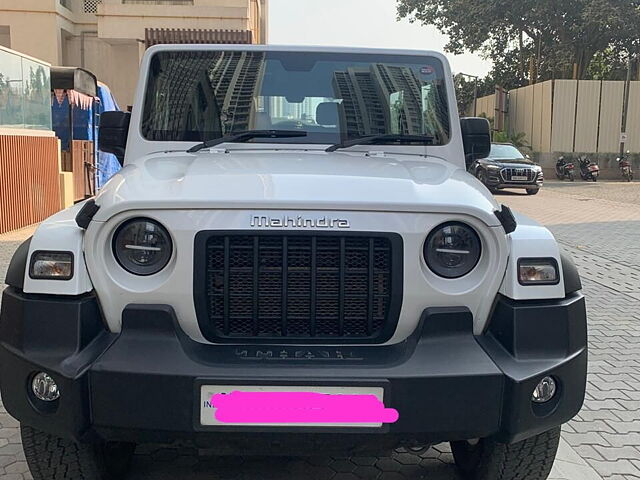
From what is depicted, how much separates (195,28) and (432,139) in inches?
715

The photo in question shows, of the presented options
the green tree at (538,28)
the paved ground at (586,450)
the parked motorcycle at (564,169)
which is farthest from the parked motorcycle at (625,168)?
the paved ground at (586,450)

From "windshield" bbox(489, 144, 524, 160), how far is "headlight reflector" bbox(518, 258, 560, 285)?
18332mm

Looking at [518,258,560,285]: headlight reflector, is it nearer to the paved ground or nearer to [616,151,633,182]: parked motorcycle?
the paved ground

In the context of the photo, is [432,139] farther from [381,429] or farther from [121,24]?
[121,24]

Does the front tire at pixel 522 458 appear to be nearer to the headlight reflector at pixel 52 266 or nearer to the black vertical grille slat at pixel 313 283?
the black vertical grille slat at pixel 313 283

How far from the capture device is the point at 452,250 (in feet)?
8.45

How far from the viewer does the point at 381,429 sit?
2.37 metres

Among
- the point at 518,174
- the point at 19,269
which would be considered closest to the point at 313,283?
the point at 19,269

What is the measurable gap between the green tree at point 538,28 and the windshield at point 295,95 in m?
28.9

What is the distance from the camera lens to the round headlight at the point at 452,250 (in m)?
2.56

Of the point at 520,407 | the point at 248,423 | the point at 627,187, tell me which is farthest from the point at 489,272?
the point at 627,187

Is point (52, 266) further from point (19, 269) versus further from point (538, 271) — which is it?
point (538, 271)

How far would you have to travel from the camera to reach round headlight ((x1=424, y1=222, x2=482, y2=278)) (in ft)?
8.40

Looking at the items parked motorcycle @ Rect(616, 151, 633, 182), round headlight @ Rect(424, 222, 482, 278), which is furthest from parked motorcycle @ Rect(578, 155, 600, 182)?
round headlight @ Rect(424, 222, 482, 278)
